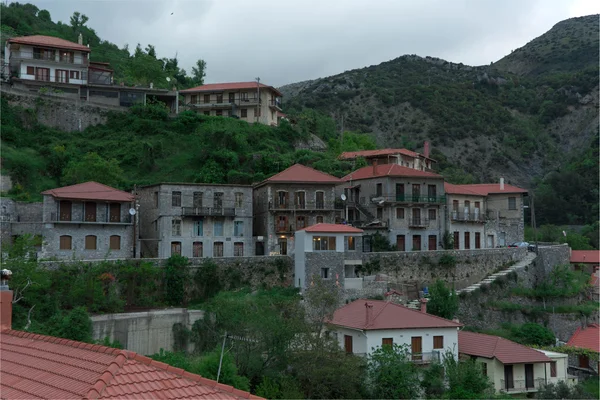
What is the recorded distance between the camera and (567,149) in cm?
12319

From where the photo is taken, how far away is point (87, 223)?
41.6 metres

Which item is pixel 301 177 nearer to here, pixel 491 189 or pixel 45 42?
pixel 491 189

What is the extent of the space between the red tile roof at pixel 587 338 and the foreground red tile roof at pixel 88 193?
3320cm

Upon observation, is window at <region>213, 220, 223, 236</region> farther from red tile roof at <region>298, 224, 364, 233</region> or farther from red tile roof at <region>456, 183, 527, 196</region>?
red tile roof at <region>456, 183, 527, 196</region>

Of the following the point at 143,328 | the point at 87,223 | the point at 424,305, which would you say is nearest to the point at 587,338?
the point at 424,305

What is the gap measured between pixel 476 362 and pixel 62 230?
90.0 feet

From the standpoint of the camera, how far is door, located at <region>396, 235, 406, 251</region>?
5153cm

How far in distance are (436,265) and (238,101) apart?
37140 millimetres

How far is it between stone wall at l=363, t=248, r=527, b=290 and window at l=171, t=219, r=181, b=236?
44.8ft

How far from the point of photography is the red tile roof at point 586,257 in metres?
59.9

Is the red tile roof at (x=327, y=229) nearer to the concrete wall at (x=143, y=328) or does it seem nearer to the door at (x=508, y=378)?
the concrete wall at (x=143, y=328)

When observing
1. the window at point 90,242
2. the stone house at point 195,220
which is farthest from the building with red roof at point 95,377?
the stone house at point 195,220

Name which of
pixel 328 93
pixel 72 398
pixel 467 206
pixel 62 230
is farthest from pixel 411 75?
pixel 72 398

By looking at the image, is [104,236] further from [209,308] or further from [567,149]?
[567,149]
